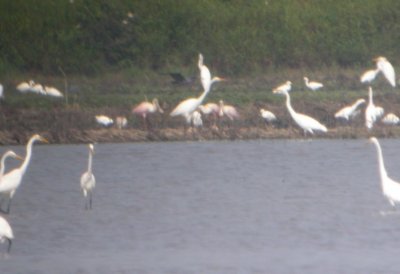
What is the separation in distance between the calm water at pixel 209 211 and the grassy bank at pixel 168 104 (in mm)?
333

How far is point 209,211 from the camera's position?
13547 mm

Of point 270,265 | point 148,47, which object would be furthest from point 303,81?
point 270,265

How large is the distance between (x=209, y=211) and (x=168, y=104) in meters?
8.57

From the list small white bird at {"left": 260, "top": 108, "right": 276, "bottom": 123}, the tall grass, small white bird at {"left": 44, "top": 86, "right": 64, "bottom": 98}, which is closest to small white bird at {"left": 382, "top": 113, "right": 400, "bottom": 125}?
small white bird at {"left": 260, "top": 108, "right": 276, "bottom": 123}

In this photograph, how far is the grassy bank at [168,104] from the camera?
19000 mm

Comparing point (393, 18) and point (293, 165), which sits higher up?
point (393, 18)

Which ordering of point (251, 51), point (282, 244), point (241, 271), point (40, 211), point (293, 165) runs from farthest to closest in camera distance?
1. point (251, 51)
2. point (293, 165)
3. point (40, 211)
4. point (282, 244)
5. point (241, 271)

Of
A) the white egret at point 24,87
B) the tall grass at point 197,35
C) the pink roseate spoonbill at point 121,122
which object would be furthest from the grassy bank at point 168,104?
the tall grass at point 197,35

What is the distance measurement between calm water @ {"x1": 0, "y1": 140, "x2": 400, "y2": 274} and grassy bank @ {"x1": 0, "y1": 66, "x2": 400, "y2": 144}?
333mm

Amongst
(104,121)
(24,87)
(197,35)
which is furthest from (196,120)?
(197,35)

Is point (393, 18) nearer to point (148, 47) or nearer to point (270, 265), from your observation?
point (148, 47)

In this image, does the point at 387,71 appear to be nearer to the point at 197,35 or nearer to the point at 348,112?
the point at 348,112

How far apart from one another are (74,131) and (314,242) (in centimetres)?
764

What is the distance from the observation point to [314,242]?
11734mm
